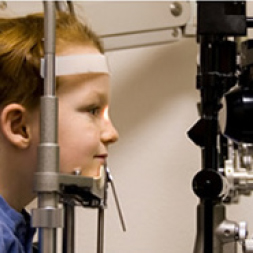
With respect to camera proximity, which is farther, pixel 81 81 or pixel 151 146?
pixel 151 146

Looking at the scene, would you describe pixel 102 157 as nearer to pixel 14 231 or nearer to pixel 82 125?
pixel 82 125

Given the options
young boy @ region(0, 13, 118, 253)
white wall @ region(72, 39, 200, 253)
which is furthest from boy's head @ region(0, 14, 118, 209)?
white wall @ region(72, 39, 200, 253)

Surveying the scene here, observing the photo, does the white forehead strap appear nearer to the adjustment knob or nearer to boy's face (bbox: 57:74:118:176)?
boy's face (bbox: 57:74:118:176)

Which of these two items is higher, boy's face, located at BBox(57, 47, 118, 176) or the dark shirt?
boy's face, located at BBox(57, 47, 118, 176)

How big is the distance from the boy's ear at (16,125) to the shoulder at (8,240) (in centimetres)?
11

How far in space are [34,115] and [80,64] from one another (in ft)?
0.36

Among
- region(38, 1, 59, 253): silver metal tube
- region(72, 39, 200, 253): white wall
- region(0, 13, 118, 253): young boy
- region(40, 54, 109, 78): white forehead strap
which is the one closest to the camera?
region(38, 1, 59, 253): silver metal tube

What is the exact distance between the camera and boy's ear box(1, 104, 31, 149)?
70 cm

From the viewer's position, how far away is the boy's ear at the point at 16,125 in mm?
697

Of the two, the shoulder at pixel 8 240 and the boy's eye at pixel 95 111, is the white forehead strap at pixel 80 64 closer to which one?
the boy's eye at pixel 95 111

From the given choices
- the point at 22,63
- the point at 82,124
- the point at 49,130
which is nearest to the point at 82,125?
the point at 82,124

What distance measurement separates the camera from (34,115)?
71cm

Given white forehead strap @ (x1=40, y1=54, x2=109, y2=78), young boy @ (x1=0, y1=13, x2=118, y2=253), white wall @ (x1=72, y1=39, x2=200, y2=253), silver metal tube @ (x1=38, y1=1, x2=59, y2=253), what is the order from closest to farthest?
silver metal tube @ (x1=38, y1=1, x2=59, y2=253)
white forehead strap @ (x1=40, y1=54, x2=109, y2=78)
young boy @ (x1=0, y1=13, x2=118, y2=253)
white wall @ (x1=72, y1=39, x2=200, y2=253)

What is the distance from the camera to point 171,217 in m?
1.23
